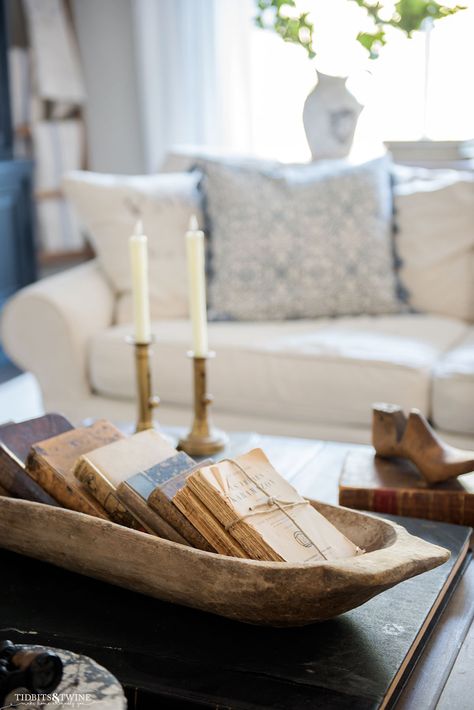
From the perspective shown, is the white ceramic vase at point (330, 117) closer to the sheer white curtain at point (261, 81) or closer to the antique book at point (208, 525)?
the sheer white curtain at point (261, 81)

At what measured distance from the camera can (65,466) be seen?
3.56 ft

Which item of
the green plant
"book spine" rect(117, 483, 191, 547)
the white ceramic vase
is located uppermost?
the green plant

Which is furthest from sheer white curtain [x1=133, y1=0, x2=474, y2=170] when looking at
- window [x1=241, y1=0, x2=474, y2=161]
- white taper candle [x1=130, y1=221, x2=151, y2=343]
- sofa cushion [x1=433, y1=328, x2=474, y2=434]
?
white taper candle [x1=130, y1=221, x2=151, y2=343]

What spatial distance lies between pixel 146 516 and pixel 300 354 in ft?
4.13

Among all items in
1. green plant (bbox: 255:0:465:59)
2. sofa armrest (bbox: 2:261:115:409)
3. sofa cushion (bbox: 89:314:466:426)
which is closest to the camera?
sofa cushion (bbox: 89:314:466:426)

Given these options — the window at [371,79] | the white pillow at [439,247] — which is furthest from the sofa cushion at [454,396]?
the window at [371,79]

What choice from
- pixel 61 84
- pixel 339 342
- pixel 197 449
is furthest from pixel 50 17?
pixel 197 449

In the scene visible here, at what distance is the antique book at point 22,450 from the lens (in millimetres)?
1051

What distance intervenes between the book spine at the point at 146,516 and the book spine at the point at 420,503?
15.0 inches

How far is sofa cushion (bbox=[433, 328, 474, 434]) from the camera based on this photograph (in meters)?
2.03

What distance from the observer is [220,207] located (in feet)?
8.20

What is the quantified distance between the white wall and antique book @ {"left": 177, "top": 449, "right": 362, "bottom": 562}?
3843 millimetres

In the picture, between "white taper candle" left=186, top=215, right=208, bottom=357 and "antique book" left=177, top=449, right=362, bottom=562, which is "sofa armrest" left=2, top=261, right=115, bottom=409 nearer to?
Answer: "white taper candle" left=186, top=215, right=208, bottom=357

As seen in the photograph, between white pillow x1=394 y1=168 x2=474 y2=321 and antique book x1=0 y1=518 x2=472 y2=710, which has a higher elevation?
white pillow x1=394 y1=168 x2=474 y2=321
